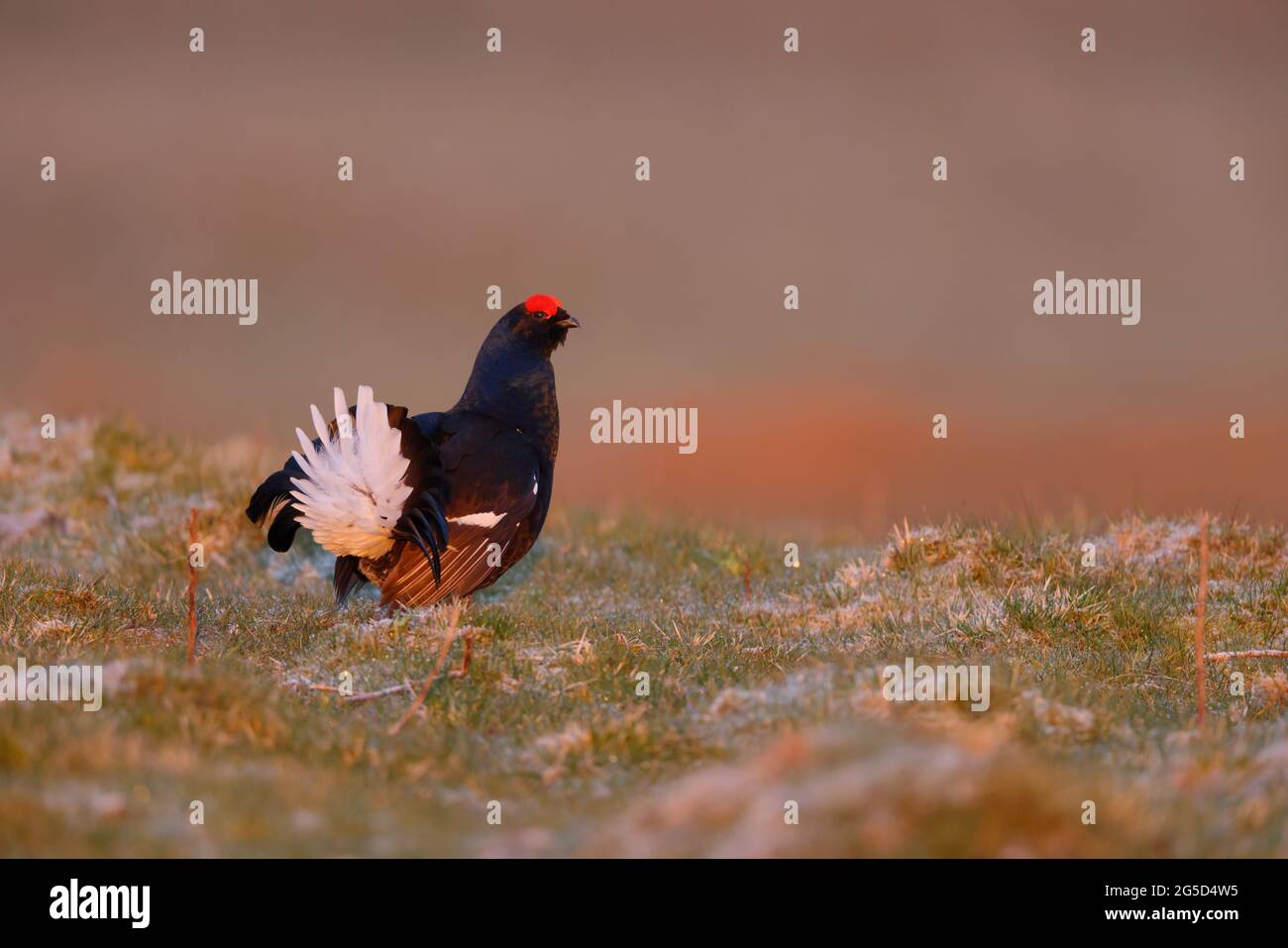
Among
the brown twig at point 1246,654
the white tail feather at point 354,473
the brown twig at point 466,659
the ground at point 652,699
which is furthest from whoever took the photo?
the white tail feather at point 354,473

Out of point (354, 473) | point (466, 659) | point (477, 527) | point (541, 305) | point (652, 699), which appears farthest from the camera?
point (541, 305)

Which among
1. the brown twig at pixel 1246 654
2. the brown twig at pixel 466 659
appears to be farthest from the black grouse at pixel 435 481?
the brown twig at pixel 1246 654

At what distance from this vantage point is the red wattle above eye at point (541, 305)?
364 inches

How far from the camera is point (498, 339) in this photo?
9.26 meters

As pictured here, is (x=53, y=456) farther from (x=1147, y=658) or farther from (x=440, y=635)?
(x=1147, y=658)

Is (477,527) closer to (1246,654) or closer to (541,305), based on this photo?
(541,305)

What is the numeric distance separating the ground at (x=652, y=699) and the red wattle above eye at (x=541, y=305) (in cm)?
206

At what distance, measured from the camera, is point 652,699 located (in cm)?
663

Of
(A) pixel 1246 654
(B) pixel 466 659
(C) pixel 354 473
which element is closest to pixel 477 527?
(C) pixel 354 473

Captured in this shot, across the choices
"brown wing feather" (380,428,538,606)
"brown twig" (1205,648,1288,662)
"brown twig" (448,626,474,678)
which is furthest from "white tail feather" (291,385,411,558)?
"brown twig" (1205,648,1288,662)

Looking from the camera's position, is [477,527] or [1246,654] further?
[477,527]

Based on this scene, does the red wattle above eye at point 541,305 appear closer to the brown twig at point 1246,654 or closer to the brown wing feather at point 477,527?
the brown wing feather at point 477,527

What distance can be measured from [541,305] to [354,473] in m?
2.23
